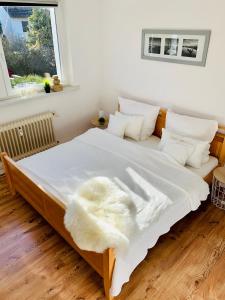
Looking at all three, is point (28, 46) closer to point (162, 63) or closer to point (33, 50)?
point (33, 50)

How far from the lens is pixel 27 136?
312 centimetres

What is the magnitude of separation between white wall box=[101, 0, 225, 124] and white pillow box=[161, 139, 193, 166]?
1.60 feet

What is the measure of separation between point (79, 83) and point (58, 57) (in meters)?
0.45

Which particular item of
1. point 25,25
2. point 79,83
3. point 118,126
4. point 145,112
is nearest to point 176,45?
point 145,112

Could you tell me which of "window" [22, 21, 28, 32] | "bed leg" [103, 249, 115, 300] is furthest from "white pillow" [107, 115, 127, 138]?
"bed leg" [103, 249, 115, 300]

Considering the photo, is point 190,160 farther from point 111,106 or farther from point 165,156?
point 111,106

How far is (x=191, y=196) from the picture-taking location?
2102 mm

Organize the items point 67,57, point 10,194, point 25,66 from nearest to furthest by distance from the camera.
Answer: point 10,194, point 25,66, point 67,57

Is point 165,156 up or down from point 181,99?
down

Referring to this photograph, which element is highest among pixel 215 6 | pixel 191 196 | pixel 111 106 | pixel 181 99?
pixel 215 6

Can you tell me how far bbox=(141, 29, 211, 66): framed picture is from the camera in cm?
245

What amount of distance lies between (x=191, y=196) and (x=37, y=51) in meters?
2.53

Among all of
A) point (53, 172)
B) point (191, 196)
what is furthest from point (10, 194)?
point (191, 196)

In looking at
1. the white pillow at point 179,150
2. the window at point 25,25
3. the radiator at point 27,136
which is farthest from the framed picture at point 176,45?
the radiator at point 27,136
